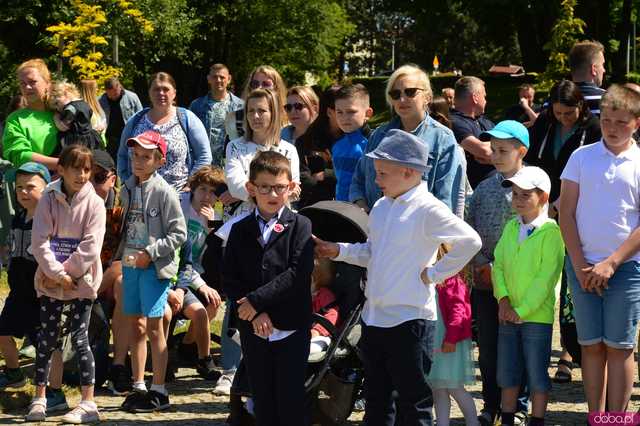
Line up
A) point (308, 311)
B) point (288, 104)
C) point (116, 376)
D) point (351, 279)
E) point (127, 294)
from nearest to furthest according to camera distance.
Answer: point (308, 311) < point (351, 279) < point (127, 294) < point (116, 376) < point (288, 104)

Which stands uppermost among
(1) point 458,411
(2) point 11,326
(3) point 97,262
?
(3) point 97,262

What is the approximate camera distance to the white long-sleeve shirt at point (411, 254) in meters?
5.37

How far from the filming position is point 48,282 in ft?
22.3

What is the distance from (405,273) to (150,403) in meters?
2.43

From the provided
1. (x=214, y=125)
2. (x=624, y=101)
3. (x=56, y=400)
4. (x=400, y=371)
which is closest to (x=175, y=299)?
(x=56, y=400)

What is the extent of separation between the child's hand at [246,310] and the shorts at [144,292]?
1.72 metres

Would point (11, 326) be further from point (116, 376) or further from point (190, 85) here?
point (190, 85)

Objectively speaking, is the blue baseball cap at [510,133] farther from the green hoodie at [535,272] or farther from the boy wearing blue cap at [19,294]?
the boy wearing blue cap at [19,294]

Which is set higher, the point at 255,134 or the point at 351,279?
the point at 255,134

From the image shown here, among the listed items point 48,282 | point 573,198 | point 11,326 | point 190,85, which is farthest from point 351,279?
point 190,85

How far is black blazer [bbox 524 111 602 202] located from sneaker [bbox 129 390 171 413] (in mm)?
3022

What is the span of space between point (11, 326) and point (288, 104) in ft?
8.78

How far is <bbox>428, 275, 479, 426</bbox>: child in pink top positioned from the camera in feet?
20.2

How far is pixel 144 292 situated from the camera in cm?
705
